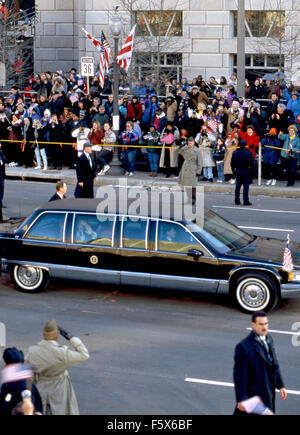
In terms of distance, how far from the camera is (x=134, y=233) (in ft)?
43.8

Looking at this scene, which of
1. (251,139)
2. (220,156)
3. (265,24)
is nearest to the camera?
(251,139)

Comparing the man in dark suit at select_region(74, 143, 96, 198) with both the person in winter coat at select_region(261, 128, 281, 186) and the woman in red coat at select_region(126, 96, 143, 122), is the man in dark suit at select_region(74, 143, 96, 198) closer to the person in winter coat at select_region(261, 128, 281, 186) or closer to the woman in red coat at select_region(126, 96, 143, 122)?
the person in winter coat at select_region(261, 128, 281, 186)

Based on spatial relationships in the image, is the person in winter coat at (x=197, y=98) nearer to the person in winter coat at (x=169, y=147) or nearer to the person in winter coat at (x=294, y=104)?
the person in winter coat at (x=169, y=147)

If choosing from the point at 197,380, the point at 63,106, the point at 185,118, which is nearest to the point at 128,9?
the point at 63,106

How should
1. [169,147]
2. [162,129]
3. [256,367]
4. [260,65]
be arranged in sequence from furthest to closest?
[260,65] → [162,129] → [169,147] → [256,367]

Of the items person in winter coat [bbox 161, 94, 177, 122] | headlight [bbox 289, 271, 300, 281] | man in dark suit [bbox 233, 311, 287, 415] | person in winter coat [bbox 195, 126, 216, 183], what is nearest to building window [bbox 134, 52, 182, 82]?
person in winter coat [bbox 161, 94, 177, 122]

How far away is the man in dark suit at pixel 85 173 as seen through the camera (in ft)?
60.6

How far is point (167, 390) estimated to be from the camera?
10.1 metres

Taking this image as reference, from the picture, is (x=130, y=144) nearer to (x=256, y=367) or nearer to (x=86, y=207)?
(x=86, y=207)

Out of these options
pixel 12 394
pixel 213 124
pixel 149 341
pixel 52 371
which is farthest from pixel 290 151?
pixel 12 394

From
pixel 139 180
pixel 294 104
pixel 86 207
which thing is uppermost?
pixel 294 104

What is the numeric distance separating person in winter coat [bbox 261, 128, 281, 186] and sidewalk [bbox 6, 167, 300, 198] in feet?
1.03

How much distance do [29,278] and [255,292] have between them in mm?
3593

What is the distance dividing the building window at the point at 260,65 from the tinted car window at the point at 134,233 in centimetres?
2627
